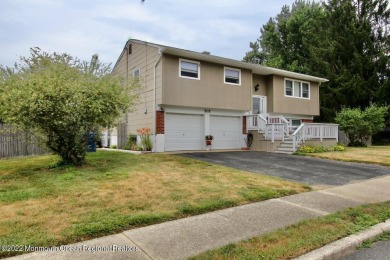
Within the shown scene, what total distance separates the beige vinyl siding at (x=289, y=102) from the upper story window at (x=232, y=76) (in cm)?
345

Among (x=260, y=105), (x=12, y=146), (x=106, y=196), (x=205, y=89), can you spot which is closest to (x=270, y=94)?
(x=260, y=105)

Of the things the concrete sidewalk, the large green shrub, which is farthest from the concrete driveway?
the large green shrub

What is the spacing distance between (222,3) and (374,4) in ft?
91.0

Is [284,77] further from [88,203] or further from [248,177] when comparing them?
[88,203]

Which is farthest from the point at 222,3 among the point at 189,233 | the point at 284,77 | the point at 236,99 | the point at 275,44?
the point at 275,44

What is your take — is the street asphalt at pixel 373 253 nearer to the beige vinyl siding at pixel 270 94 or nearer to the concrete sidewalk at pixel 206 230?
the concrete sidewalk at pixel 206 230

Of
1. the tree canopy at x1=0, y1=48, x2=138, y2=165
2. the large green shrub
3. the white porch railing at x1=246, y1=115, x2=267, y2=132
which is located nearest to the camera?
the tree canopy at x1=0, y1=48, x2=138, y2=165

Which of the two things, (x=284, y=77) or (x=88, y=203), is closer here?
(x=88, y=203)

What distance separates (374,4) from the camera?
86.4 feet

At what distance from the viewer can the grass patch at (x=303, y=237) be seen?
3389mm

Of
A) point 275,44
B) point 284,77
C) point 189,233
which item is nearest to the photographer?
point 189,233

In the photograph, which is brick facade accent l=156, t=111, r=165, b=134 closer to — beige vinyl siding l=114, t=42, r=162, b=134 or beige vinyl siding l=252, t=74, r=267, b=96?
beige vinyl siding l=114, t=42, r=162, b=134

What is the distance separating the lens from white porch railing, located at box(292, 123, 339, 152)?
15.1m

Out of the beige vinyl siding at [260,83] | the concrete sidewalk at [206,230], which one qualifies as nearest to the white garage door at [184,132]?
the beige vinyl siding at [260,83]
